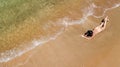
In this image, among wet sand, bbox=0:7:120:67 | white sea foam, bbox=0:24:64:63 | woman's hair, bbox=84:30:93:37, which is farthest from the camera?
woman's hair, bbox=84:30:93:37

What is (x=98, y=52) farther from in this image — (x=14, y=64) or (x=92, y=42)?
(x=14, y=64)

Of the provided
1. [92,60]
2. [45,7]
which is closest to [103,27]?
[92,60]

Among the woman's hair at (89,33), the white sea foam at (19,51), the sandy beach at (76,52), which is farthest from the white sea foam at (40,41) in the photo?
the woman's hair at (89,33)

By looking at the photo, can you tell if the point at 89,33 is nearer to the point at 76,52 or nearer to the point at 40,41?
the point at 76,52

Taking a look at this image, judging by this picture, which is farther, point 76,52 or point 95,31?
point 95,31

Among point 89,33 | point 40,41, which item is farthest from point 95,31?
point 40,41

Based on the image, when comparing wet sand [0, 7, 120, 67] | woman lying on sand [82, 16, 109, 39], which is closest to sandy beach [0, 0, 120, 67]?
wet sand [0, 7, 120, 67]

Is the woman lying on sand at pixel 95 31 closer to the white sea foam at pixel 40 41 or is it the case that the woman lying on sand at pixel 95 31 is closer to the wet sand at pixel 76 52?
the wet sand at pixel 76 52

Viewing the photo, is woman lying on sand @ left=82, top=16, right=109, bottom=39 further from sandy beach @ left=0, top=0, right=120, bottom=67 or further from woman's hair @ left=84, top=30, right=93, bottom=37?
sandy beach @ left=0, top=0, right=120, bottom=67
